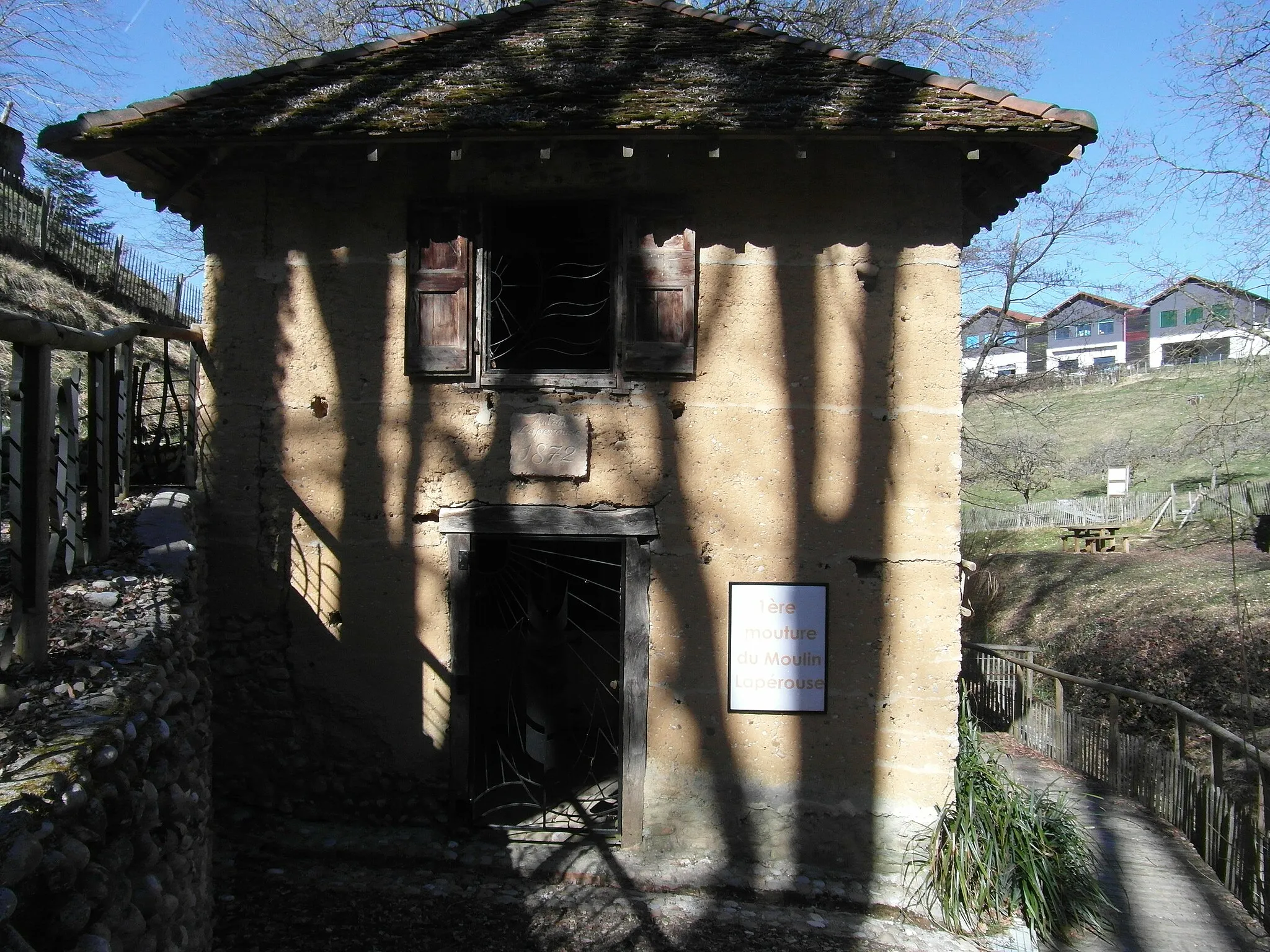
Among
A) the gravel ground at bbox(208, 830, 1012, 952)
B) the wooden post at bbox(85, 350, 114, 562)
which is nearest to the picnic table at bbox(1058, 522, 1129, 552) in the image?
the gravel ground at bbox(208, 830, 1012, 952)

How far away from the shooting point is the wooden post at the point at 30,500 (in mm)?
3066

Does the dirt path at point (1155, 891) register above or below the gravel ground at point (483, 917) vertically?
below

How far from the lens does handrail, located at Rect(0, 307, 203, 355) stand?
295 cm

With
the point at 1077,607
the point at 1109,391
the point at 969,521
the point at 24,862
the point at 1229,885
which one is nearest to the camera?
the point at 24,862

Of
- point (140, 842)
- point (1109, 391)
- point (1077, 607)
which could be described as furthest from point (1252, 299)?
point (1109, 391)

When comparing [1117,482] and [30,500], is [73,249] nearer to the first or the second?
[30,500]

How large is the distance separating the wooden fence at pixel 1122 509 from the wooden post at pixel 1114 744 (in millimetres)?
12842

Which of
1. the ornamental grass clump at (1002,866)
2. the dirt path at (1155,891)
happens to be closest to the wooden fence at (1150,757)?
the dirt path at (1155,891)

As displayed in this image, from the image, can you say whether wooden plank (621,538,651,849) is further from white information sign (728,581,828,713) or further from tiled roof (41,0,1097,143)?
tiled roof (41,0,1097,143)

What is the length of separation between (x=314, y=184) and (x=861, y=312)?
3.73 m

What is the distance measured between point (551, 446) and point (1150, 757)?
6212 mm

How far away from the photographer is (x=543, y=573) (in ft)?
24.6

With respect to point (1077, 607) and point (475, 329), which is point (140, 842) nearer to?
point (475, 329)

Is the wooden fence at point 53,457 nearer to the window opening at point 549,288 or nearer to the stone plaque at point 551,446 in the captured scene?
the window opening at point 549,288
